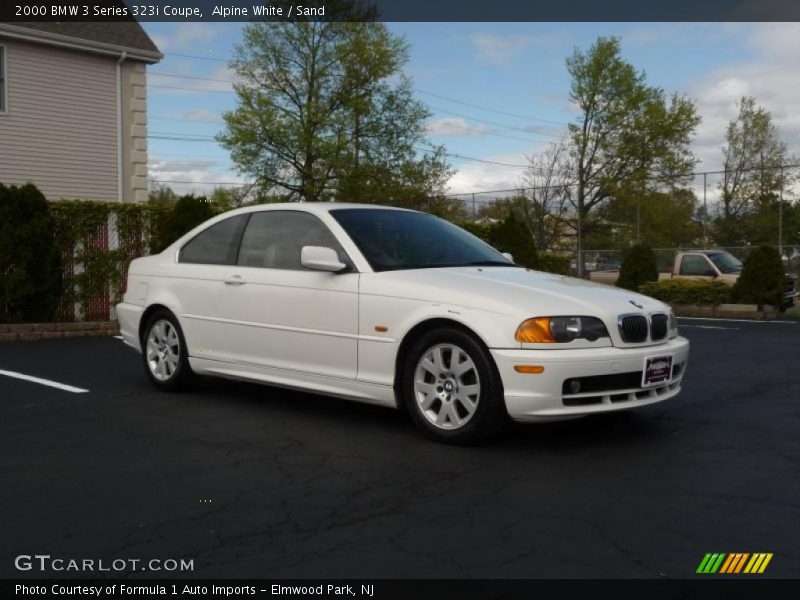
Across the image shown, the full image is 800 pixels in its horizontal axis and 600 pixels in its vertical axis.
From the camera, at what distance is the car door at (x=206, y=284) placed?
6914 mm

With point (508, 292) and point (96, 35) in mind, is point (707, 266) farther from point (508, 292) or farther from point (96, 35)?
point (508, 292)

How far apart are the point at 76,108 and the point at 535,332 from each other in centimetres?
1684

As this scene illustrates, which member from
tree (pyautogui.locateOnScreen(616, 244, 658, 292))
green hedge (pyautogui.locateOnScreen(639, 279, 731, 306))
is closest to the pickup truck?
tree (pyautogui.locateOnScreen(616, 244, 658, 292))

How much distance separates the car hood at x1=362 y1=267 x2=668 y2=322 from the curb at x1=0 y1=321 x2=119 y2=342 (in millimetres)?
7953

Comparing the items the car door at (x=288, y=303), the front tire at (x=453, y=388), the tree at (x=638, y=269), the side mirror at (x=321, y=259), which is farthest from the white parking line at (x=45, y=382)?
the tree at (x=638, y=269)

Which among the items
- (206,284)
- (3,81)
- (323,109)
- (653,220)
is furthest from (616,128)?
(206,284)

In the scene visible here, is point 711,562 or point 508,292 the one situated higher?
point 508,292

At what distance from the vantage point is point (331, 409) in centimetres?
670

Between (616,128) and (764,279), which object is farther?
(616,128)

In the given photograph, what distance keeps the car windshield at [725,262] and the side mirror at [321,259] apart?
17409 millimetres

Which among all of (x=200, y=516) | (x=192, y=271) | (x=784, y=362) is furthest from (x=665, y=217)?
(x=200, y=516)

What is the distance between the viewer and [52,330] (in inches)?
491

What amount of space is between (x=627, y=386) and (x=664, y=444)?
464 mm

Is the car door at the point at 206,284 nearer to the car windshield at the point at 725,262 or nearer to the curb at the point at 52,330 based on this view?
the curb at the point at 52,330
